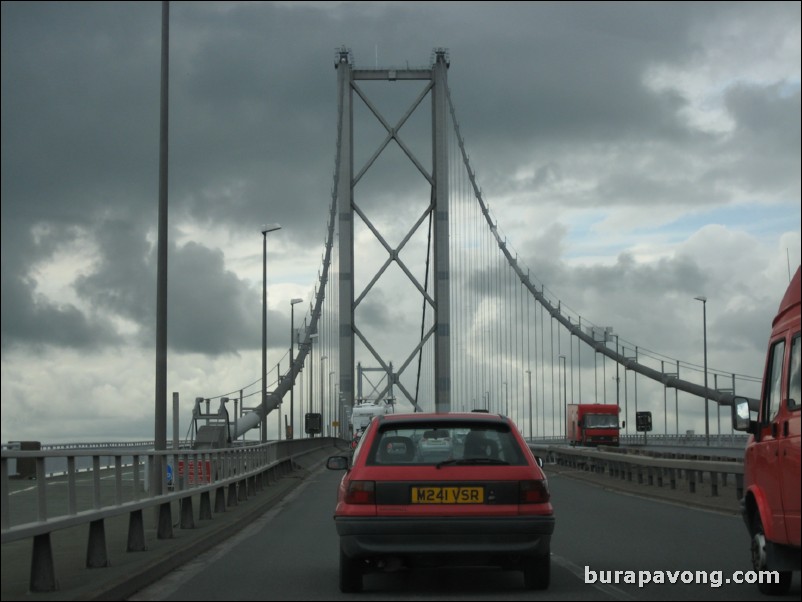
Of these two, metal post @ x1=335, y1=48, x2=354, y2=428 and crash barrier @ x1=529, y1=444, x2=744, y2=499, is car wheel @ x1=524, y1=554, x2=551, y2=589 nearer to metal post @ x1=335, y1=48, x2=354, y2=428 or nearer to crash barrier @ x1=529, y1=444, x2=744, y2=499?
A: crash barrier @ x1=529, y1=444, x2=744, y2=499

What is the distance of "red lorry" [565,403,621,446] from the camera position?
78.1 meters

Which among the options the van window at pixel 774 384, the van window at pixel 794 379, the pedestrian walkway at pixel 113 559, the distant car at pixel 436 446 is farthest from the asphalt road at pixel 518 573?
the van window at pixel 794 379

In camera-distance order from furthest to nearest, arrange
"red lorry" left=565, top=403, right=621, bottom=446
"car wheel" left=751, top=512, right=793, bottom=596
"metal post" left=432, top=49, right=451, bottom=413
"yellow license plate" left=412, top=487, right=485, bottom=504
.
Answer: "red lorry" left=565, top=403, right=621, bottom=446
"metal post" left=432, top=49, right=451, bottom=413
"yellow license plate" left=412, top=487, right=485, bottom=504
"car wheel" left=751, top=512, right=793, bottom=596

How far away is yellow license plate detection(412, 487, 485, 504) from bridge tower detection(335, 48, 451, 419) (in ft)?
161

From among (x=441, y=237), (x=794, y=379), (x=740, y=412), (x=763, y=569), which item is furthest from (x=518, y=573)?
(x=441, y=237)

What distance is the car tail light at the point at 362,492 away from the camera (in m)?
10.2

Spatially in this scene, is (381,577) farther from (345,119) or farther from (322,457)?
(345,119)

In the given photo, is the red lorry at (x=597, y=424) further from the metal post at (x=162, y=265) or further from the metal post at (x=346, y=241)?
the metal post at (x=162, y=265)

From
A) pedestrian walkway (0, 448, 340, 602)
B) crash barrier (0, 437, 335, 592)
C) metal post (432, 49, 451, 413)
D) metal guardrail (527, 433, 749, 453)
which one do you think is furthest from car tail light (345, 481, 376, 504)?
metal guardrail (527, 433, 749, 453)

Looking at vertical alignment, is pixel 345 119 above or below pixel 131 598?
above

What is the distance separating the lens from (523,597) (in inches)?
390

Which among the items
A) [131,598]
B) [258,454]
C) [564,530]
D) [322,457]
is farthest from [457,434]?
[322,457]

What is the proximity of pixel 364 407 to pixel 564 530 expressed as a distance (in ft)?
156

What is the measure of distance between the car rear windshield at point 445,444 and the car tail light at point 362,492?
8.5 inches
